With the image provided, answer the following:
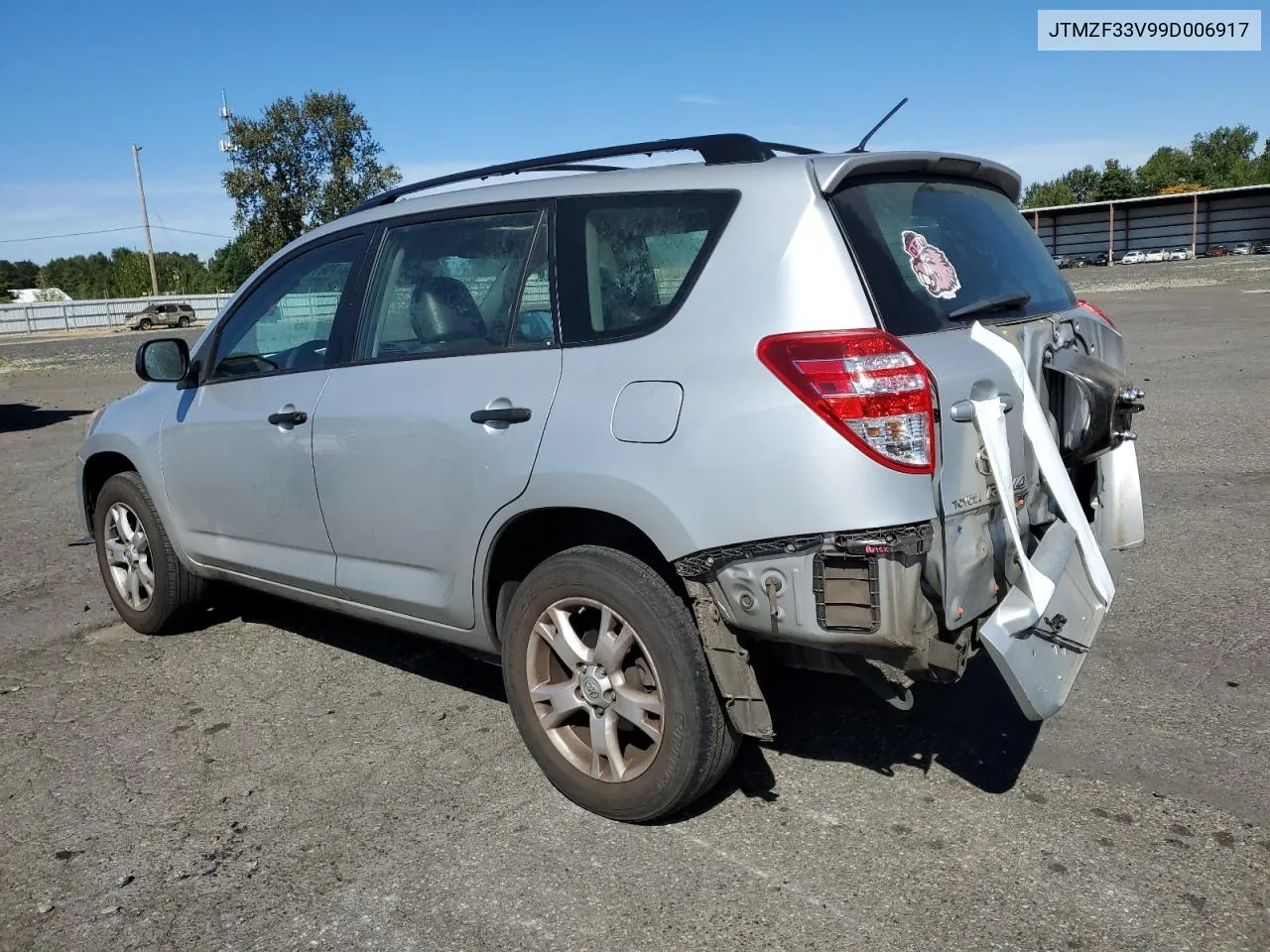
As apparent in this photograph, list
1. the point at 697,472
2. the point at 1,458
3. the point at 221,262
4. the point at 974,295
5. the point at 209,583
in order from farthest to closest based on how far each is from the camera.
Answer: the point at 221,262 < the point at 1,458 < the point at 209,583 < the point at 974,295 < the point at 697,472

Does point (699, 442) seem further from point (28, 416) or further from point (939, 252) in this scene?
point (28, 416)

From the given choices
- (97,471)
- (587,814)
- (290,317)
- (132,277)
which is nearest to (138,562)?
(97,471)

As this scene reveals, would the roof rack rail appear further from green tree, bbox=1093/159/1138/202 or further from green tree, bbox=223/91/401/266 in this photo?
green tree, bbox=1093/159/1138/202

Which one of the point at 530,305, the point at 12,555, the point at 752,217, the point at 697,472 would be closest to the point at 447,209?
the point at 530,305

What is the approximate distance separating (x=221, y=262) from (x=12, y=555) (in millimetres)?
87287

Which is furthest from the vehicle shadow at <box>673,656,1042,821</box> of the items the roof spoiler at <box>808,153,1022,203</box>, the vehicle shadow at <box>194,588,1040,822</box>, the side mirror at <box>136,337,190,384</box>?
the side mirror at <box>136,337,190,384</box>

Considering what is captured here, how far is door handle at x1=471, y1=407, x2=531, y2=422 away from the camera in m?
3.36

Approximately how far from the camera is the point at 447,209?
3900 millimetres

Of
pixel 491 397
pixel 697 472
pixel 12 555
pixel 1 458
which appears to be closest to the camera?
pixel 697 472

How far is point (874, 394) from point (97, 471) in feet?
14.0

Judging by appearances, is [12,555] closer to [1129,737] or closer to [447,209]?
[447,209]

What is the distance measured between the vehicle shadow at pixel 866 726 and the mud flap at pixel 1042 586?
585mm

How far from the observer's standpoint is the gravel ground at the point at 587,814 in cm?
282

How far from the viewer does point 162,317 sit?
181 feet
